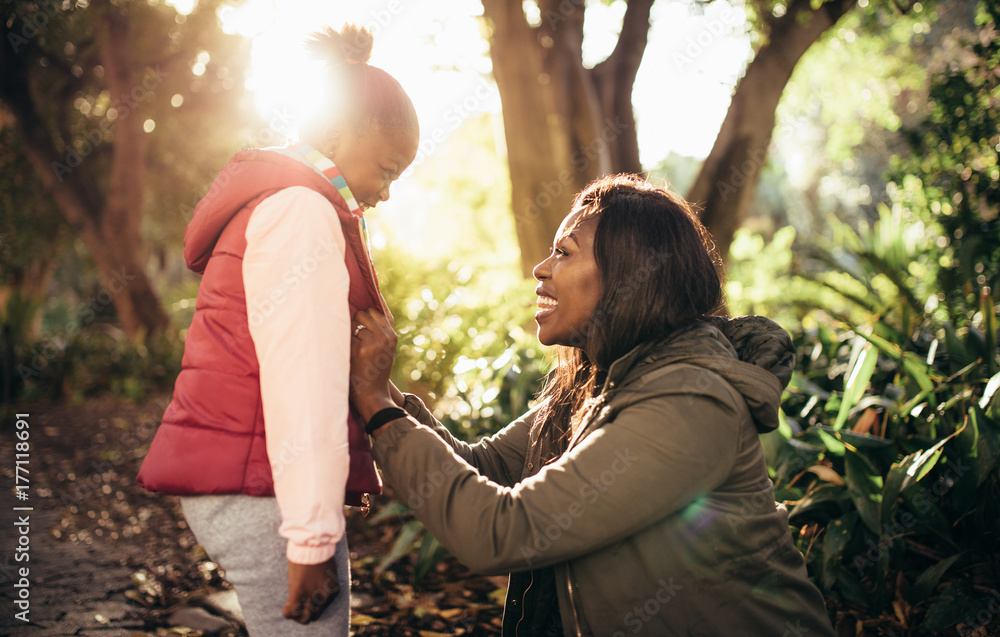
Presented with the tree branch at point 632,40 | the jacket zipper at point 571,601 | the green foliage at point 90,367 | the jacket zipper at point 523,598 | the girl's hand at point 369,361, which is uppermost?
the tree branch at point 632,40

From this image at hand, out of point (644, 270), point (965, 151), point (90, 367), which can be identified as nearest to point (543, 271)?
point (644, 270)

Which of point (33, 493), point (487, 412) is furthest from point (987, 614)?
point (33, 493)

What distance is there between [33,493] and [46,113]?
27.5 feet

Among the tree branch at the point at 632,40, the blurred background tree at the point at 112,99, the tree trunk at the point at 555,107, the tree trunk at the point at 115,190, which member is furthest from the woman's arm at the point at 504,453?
the tree trunk at the point at 115,190

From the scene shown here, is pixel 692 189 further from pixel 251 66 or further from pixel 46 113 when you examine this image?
pixel 46 113

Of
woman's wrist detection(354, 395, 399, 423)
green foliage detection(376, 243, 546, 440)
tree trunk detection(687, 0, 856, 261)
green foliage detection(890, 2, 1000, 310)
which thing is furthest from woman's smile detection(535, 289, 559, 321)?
tree trunk detection(687, 0, 856, 261)

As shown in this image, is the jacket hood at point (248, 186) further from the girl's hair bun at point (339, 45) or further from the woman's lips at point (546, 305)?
the woman's lips at point (546, 305)

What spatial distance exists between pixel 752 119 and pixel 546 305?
479 cm

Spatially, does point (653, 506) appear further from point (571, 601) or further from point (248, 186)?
point (248, 186)

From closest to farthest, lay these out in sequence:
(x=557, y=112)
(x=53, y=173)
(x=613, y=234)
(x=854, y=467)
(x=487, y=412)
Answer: (x=613, y=234), (x=854, y=467), (x=487, y=412), (x=557, y=112), (x=53, y=173)

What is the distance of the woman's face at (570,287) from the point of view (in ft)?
5.70

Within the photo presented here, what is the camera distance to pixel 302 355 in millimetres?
1313

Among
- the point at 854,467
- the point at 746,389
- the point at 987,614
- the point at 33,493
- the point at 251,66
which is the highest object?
the point at 251,66

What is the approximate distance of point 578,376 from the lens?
2.02 m
